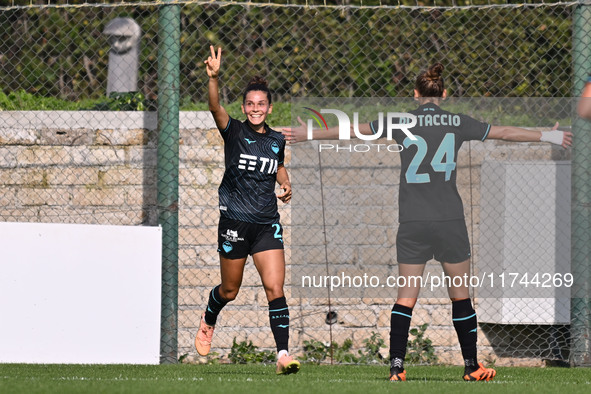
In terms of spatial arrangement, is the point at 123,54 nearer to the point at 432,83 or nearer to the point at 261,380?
the point at 432,83

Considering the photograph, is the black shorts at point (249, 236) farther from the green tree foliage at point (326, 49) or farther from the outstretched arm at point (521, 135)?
the green tree foliage at point (326, 49)

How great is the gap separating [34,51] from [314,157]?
134 inches

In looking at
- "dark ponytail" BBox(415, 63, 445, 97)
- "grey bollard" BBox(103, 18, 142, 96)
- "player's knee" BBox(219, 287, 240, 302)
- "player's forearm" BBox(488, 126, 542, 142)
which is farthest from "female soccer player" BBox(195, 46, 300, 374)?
"grey bollard" BBox(103, 18, 142, 96)

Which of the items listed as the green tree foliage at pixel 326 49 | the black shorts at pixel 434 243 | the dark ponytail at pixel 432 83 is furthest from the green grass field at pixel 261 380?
the green tree foliage at pixel 326 49

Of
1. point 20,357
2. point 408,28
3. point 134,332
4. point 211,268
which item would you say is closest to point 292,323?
point 211,268

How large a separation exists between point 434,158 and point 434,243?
→ 22.1 inches

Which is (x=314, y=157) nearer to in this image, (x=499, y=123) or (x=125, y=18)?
(x=499, y=123)

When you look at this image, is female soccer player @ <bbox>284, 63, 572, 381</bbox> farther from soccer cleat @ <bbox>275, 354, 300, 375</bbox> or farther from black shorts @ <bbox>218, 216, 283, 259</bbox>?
black shorts @ <bbox>218, 216, 283, 259</bbox>

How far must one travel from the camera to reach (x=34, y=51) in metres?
10.6

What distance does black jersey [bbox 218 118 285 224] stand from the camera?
6582 mm

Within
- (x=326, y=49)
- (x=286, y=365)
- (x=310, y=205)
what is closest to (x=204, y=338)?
(x=286, y=365)

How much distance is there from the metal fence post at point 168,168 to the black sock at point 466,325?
276 cm

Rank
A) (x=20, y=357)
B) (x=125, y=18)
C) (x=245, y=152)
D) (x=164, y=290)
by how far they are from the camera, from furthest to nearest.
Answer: (x=125, y=18) < (x=164, y=290) < (x=20, y=357) < (x=245, y=152)

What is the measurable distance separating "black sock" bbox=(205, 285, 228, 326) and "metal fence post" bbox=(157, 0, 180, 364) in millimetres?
1344
